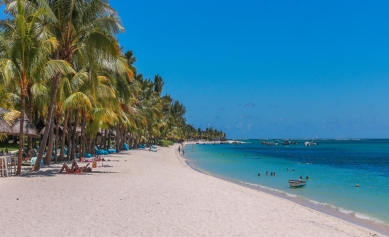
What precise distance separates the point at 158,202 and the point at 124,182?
3.93 metres

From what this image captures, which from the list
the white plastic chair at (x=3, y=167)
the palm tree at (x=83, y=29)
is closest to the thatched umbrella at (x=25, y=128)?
the palm tree at (x=83, y=29)

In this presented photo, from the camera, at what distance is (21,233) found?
632 cm

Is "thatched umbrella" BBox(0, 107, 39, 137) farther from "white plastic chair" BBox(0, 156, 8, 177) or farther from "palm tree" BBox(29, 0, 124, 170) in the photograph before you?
"white plastic chair" BBox(0, 156, 8, 177)

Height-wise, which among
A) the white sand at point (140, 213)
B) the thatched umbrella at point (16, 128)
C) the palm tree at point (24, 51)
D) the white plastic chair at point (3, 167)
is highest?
the palm tree at point (24, 51)

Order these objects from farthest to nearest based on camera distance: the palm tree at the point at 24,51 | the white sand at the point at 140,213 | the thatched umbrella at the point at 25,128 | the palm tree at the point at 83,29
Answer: the thatched umbrella at the point at 25,128 < the palm tree at the point at 83,29 < the palm tree at the point at 24,51 < the white sand at the point at 140,213

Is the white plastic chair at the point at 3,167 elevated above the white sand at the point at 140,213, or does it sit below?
above

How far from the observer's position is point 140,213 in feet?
27.2

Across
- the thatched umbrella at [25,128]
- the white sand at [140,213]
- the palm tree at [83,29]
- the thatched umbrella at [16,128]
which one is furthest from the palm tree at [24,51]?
the thatched umbrella at [25,128]

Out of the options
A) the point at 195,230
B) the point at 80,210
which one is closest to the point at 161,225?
the point at 195,230

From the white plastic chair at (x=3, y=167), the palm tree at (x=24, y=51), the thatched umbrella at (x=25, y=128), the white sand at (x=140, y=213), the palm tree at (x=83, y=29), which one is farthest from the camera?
the thatched umbrella at (x=25, y=128)

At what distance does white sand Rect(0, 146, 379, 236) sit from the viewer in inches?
274

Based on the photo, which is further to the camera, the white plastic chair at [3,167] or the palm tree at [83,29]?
the palm tree at [83,29]

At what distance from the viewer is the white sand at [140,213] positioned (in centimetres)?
696

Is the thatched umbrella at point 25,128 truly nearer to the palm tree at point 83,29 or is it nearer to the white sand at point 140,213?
the palm tree at point 83,29
